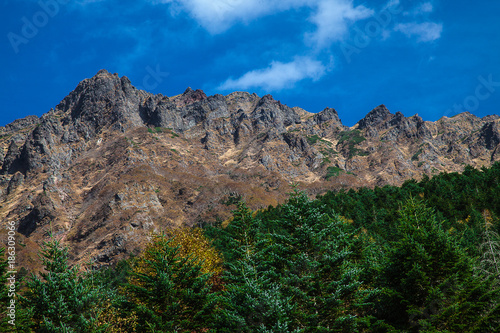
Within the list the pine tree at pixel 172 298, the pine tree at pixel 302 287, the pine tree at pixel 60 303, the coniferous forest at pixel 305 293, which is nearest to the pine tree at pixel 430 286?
the coniferous forest at pixel 305 293

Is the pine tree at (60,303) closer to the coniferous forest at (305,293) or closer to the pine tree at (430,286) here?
the coniferous forest at (305,293)

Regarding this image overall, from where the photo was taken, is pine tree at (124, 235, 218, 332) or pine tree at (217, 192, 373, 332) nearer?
pine tree at (217, 192, 373, 332)

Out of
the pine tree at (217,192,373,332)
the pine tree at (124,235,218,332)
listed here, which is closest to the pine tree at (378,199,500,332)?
the pine tree at (217,192,373,332)

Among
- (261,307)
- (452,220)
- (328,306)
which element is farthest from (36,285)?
(452,220)

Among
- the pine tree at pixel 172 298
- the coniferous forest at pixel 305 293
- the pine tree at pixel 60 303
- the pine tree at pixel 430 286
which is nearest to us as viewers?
the pine tree at pixel 430 286

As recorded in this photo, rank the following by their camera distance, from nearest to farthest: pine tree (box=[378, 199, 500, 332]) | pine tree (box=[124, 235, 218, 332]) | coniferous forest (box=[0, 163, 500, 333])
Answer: pine tree (box=[378, 199, 500, 332])
coniferous forest (box=[0, 163, 500, 333])
pine tree (box=[124, 235, 218, 332])

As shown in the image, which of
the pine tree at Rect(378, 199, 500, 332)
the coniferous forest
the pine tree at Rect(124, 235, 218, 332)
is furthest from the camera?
the pine tree at Rect(124, 235, 218, 332)

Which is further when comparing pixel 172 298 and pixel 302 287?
pixel 172 298

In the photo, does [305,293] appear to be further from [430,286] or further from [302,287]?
[430,286]

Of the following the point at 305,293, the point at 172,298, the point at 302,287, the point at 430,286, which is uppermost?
the point at 172,298

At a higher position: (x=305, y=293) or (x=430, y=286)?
(x=305, y=293)

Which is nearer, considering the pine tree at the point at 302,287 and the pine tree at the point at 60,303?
the pine tree at the point at 302,287

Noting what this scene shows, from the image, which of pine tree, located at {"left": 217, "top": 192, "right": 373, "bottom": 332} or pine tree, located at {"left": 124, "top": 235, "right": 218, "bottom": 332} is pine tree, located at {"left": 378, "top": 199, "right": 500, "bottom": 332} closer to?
pine tree, located at {"left": 217, "top": 192, "right": 373, "bottom": 332}

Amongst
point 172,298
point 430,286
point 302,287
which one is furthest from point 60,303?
point 430,286
